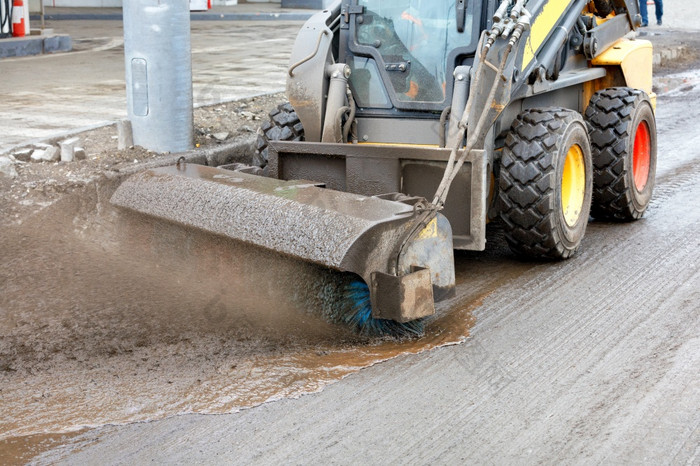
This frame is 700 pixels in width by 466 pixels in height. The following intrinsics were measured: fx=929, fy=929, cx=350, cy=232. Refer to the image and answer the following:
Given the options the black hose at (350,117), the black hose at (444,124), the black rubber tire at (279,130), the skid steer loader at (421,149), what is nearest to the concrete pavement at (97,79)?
the black rubber tire at (279,130)

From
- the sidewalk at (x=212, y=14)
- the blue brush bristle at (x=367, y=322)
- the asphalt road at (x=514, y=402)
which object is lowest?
the asphalt road at (x=514, y=402)

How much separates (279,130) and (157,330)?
1980 millimetres

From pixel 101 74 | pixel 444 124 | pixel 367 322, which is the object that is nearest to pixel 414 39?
pixel 444 124

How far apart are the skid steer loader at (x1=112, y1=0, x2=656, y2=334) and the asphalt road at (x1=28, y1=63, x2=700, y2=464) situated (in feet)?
1.21

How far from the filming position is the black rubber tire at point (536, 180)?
5387 mm

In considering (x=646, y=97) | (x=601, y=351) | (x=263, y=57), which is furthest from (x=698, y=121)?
(x=601, y=351)

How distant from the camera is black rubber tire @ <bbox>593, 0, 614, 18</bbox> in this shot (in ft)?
22.6

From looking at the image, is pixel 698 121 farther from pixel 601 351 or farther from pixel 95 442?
pixel 95 442

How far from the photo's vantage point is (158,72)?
733cm

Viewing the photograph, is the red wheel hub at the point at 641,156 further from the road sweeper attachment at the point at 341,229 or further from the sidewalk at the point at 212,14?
the sidewalk at the point at 212,14

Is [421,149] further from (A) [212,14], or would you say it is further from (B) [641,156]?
(A) [212,14]

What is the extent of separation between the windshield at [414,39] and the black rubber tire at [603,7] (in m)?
1.90

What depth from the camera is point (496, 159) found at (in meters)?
5.64

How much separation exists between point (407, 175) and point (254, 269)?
106 cm
